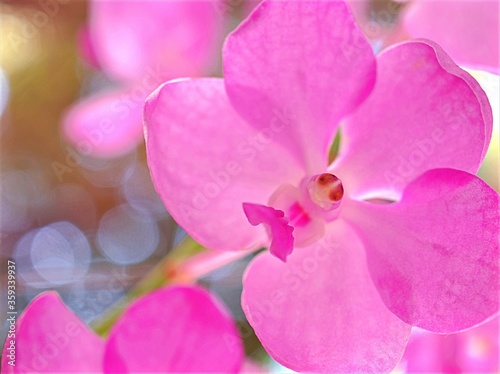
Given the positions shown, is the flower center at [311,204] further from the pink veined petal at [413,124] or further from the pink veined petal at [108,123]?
the pink veined petal at [108,123]

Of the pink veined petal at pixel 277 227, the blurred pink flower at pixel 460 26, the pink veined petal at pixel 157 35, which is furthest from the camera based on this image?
the pink veined petal at pixel 157 35

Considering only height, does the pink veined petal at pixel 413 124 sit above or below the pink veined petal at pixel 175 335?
above

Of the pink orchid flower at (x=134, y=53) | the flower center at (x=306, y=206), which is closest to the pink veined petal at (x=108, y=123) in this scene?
the pink orchid flower at (x=134, y=53)

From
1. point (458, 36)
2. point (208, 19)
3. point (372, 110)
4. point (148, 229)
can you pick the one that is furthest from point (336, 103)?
point (148, 229)

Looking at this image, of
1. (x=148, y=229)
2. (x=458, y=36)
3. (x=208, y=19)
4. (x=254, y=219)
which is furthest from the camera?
(x=148, y=229)

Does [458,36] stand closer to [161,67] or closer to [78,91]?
[161,67]

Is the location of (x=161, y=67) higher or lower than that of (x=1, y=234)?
higher

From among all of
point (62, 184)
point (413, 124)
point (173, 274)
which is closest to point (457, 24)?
point (413, 124)
